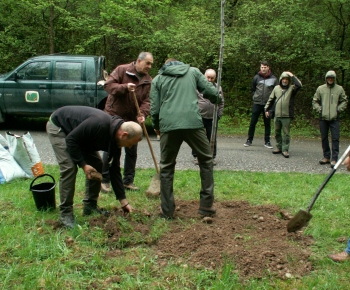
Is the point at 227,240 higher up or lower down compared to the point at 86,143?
lower down

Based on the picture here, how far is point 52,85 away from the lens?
1091 cm

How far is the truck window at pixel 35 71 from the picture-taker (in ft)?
36.1

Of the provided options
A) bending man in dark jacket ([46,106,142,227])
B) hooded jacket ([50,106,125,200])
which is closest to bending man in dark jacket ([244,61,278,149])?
bending man in dark jacket ([46,106,142,227])

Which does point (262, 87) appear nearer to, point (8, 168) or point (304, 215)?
point (8, 168)

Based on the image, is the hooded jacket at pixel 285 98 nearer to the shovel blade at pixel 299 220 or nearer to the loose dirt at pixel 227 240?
the loose dirt at pixel 227 240

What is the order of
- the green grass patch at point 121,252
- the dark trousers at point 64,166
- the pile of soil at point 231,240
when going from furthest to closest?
1. the dark trousers at point 64,166
2. the pile of soil at point 231,240
3. the green grass patch at point 121,252

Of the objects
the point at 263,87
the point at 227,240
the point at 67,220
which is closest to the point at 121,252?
the point at 67,220

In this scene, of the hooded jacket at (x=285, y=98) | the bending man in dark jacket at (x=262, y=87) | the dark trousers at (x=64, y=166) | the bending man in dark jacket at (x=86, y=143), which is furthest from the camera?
the bending man in dark jacket at (x=262, y=87)

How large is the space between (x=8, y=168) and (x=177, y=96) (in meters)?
3.07

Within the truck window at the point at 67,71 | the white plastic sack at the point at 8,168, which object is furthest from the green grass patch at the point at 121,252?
the truck window at the point at 67,71

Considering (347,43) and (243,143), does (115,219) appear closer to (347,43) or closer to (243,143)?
(243,143)

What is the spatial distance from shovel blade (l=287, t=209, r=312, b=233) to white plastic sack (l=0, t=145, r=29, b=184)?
4125 mm

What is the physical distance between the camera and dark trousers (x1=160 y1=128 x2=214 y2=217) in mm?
4875

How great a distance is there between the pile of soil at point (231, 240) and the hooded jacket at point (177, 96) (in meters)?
1.10
